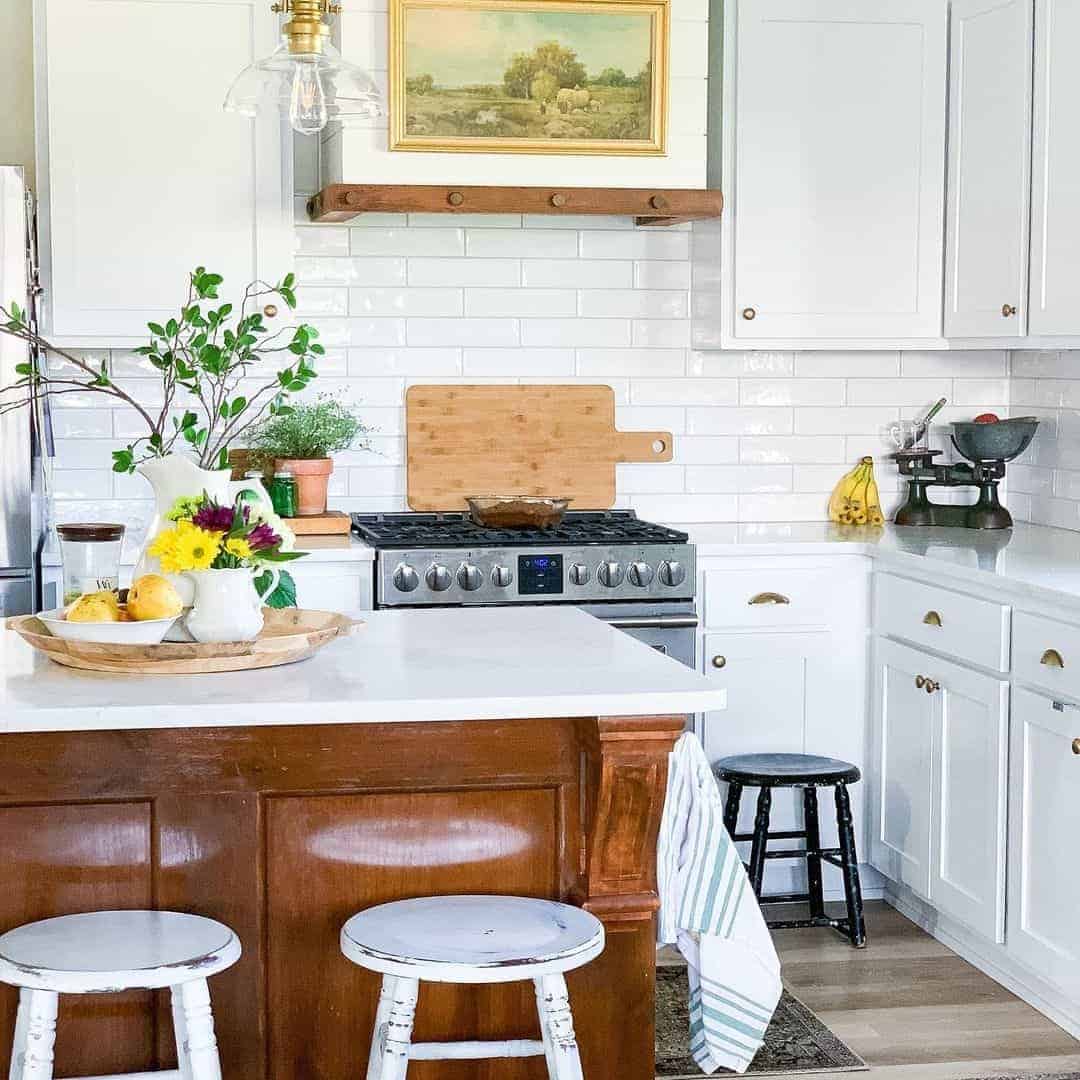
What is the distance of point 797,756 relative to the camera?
4.54 meters

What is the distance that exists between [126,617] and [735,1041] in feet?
4.82

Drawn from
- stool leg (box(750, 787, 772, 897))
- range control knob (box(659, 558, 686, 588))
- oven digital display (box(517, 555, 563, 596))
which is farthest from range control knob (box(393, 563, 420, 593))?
stool leg (box(750, 787, 772, 897))

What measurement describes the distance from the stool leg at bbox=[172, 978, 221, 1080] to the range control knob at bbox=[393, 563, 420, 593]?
2.15 meters

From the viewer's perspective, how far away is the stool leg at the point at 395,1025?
91.0 inches

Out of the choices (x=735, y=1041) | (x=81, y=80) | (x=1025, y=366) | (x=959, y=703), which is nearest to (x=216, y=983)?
(x=735, y=1041)

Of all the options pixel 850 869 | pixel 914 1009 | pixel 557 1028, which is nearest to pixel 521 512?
pixel 850 869

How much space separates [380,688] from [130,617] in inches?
17.1

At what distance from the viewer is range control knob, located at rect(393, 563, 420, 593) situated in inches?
174

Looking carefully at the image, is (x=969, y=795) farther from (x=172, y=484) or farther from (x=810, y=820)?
(x=172, y=484)

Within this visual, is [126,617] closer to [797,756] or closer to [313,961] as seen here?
[313,961]

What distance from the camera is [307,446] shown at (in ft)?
15.8

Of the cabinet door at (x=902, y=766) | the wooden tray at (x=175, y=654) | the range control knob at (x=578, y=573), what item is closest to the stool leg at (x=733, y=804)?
the cabinet door at (x=902, y=766)

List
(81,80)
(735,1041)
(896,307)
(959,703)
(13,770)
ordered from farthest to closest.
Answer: (896,307)
(81,80)
(959,703)
(735,1041)
(13,770)

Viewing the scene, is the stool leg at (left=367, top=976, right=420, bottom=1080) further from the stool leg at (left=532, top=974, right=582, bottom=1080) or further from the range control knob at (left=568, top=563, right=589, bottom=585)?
the range control knob at (left=568, top=563, right=589, bottom=585)
